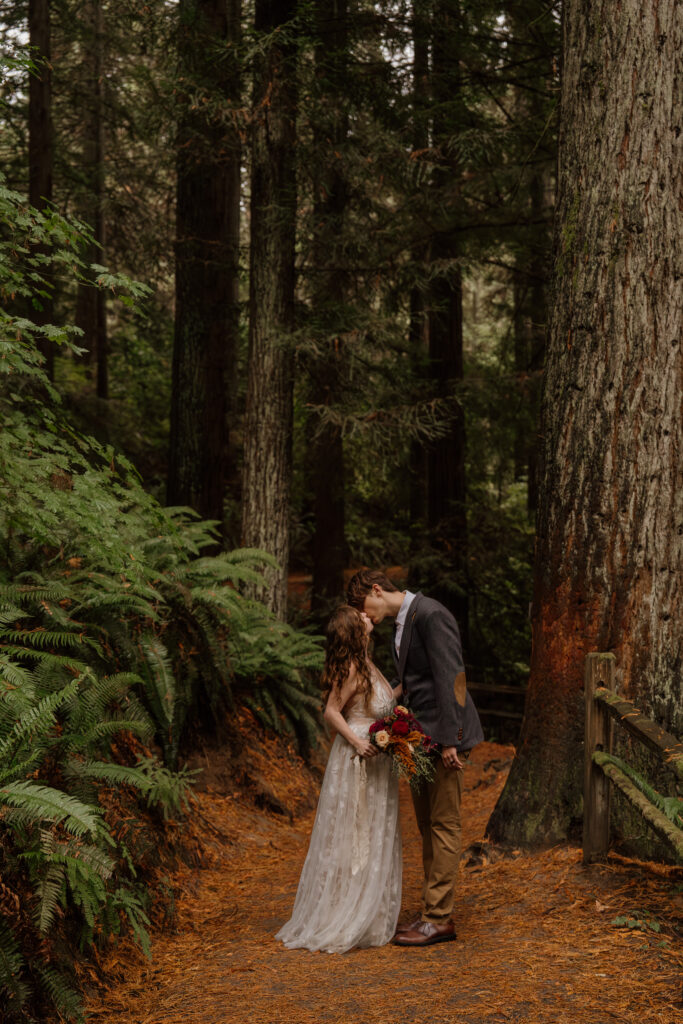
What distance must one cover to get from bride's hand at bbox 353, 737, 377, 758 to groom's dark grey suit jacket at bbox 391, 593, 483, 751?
33cm

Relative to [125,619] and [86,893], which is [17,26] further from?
[86,893]

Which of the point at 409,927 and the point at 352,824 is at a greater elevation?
the point at 352,824

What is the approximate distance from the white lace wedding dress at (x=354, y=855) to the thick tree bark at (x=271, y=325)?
229 inches

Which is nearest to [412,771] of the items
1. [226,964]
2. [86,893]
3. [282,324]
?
[226,964]

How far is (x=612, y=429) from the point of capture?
5715mm

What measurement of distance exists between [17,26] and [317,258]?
8.90 meters

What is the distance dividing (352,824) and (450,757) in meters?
0.77

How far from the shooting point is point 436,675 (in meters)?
5.05

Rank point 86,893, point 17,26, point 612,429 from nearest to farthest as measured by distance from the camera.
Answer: point 86,893 → point 612,429 → point 17,26

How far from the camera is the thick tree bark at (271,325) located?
10695mm

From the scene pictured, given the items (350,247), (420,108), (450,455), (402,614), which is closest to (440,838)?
(402,614)

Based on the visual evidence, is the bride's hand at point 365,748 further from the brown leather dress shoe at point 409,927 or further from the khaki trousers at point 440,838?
the brown leather dress shoe at point 409,927

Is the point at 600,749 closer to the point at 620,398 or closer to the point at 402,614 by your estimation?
the point at 402,614

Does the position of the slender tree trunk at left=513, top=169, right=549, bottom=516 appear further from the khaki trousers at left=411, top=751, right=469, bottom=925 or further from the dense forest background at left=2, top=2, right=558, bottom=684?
the khaki trousers at left=411, top=751, right=469, bottom=925
